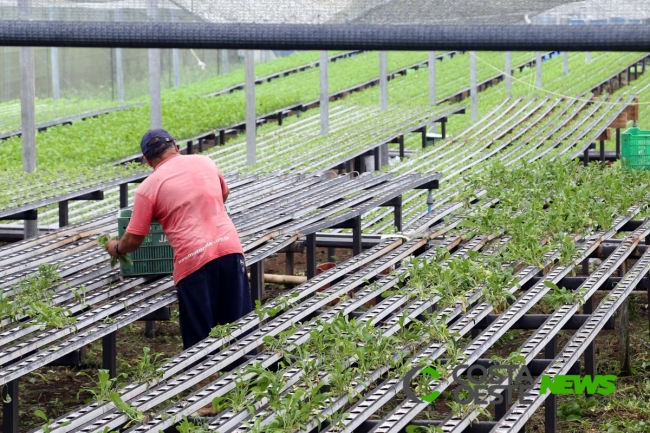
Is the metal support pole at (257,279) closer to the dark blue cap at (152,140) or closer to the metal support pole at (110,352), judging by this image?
the dark blue cap at (152,140)

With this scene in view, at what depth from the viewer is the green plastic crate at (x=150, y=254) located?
5.73 metres

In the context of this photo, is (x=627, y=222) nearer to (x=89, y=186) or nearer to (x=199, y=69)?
(x=89, y=186)

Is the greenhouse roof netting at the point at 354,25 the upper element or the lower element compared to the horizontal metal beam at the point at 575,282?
upper

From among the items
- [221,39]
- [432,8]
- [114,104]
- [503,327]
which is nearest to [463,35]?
[432,8]

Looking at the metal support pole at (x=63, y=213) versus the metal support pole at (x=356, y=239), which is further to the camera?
the metal support pole at (x=63, y=213)

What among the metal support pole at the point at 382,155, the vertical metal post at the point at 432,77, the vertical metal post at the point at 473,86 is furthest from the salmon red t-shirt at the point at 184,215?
the vertical metal post at the point at 432,77

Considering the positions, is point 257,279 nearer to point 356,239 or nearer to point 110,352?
Answer: point 356,239

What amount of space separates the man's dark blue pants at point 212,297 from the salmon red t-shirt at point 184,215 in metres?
0.05

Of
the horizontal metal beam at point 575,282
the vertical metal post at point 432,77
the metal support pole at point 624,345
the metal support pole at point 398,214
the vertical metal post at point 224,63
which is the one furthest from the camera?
the vertical metal post at point 224,63

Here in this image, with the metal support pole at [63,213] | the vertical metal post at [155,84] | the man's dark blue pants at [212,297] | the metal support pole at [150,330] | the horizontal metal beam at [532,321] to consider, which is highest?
the vertical metal post at [155,84]

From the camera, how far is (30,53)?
9.26 meters

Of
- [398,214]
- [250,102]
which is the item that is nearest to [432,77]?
[250,102]

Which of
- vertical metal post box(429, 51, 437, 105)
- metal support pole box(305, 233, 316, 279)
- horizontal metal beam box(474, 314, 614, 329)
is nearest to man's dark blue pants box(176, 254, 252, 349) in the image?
horizontal metal beam box(474, 314, 614, 329)

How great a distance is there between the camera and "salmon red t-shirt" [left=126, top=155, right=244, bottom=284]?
5336 mm
